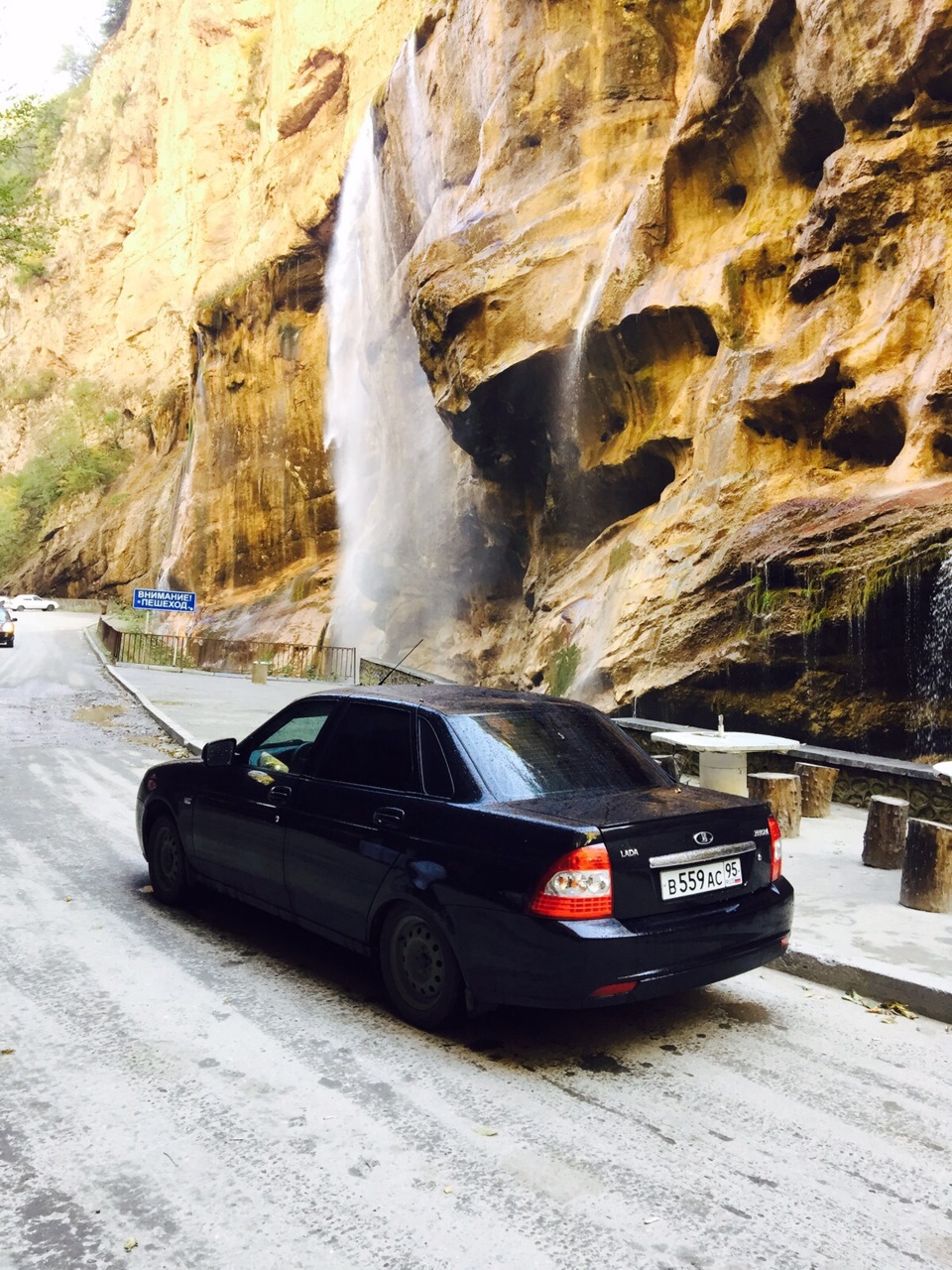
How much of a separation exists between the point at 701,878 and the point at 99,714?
51.0ft

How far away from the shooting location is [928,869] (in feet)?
20.1

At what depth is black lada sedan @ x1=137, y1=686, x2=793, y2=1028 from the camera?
375 cm

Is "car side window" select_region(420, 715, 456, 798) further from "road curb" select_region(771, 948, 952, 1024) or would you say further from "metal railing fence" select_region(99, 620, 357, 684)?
"metal railing fence" select_region(99, 620, 357, 684)

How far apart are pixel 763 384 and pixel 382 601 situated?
18.5m

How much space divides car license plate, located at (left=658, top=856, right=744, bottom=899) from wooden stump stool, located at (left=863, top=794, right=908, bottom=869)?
358 cm

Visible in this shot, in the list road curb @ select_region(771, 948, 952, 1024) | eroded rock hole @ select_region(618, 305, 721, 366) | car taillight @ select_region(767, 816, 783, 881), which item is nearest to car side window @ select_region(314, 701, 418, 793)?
car taillight @ select_region(767, 816, 783, 881)

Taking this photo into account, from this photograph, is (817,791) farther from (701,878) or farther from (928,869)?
(701,878)

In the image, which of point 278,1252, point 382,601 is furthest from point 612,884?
point 382,601

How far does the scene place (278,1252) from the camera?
2.62 m

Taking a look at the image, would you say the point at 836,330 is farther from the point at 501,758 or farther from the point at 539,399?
the point at 501,758

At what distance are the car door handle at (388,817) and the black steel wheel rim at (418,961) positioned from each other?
1.34 ft

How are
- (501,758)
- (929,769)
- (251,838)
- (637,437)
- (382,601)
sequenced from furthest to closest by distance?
(382,601) < (637,437) < (929,769) < (251,838) < (501,758)

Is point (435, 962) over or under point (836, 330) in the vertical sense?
under

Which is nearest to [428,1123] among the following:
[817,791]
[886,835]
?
[886,835]
